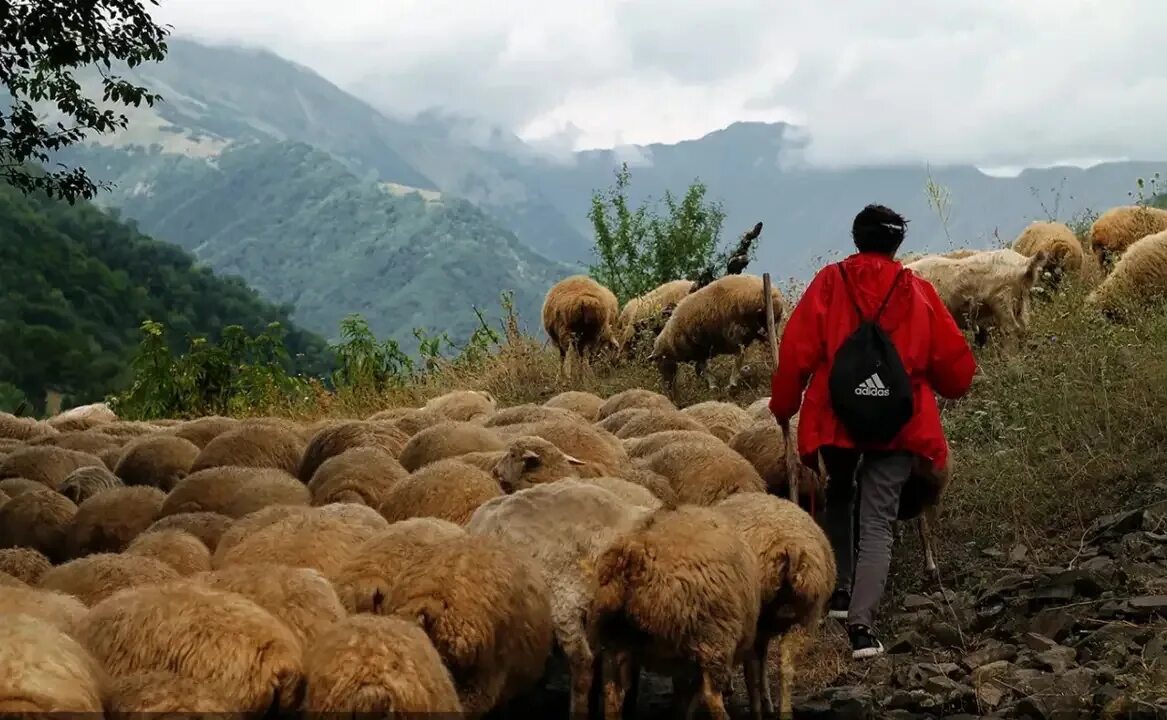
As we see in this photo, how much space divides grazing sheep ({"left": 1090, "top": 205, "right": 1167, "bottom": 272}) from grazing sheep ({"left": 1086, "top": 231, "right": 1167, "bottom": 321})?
11.3 ft

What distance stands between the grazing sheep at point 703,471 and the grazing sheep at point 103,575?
3.08 metres

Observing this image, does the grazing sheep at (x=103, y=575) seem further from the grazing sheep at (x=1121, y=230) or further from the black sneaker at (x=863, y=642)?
the grazing sheep at (x=1121, y=230)

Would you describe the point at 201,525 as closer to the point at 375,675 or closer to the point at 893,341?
the point at 375,675

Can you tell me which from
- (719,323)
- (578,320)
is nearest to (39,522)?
(719,323)

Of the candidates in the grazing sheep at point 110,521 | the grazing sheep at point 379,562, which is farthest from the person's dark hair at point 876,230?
the grazing sheep at point 110,521

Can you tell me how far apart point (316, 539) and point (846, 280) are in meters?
2.98

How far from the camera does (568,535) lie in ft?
19.5

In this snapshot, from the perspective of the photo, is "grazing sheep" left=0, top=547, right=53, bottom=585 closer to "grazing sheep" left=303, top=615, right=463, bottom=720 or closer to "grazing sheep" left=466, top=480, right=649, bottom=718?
"grazing sheep" left=466, top=480, right=649, bottom=718

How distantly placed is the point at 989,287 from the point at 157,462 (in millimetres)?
7965

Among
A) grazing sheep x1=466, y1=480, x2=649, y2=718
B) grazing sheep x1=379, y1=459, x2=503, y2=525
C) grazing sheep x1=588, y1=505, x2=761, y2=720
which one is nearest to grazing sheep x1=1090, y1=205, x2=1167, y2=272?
grazing sheep x1=379, y1=459, x2=503, y2=525

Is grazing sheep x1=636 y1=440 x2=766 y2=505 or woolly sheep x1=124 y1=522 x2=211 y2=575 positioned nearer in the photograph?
woolly sheep x1=124 y1=522 x2=211 y2=575

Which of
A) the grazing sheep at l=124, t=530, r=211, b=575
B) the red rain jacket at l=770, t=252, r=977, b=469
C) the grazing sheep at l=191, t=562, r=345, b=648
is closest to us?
the grazing sheep at l=191, t=562, r=345, b=648

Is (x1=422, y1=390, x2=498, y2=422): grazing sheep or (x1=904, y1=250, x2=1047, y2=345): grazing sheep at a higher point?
(x1=904, y1=250, x2=1047, y2=345): grazing sheep

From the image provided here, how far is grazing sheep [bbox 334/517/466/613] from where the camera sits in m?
5.29
